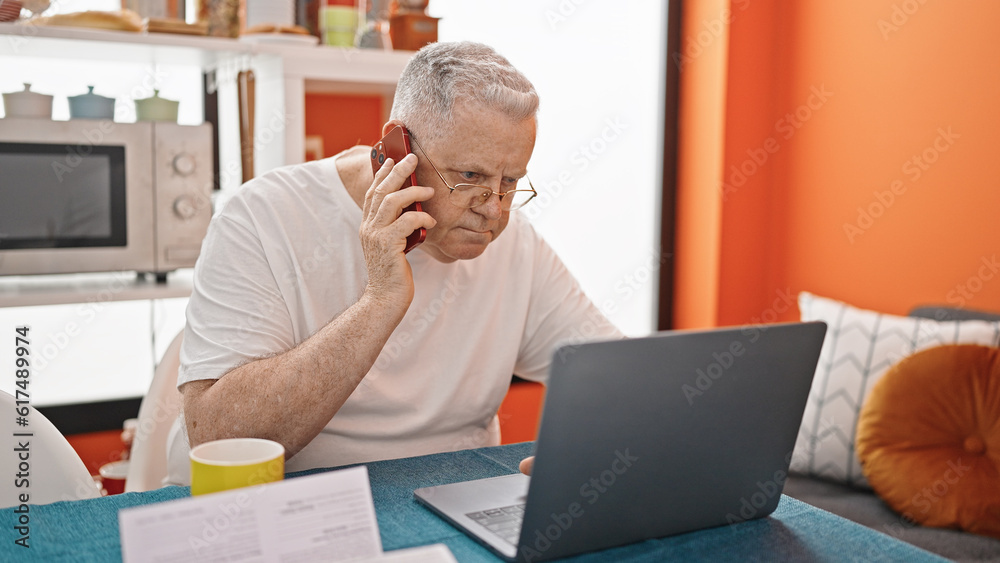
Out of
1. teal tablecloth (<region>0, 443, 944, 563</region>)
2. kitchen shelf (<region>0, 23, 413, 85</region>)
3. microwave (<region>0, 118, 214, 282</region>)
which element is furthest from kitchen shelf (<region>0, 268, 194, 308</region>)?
teal tablecloth (<region>0, 443, 944, 563</region>)

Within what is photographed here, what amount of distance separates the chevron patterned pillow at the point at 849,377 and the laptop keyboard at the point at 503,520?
142cm

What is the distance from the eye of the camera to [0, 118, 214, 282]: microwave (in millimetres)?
1863

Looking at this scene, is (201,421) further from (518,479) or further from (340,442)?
(518,479)

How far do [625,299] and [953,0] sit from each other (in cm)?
148

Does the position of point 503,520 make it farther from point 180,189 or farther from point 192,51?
point 192,51

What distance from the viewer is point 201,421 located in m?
1.24

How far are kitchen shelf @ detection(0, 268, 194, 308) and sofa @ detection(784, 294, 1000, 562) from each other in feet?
5.31

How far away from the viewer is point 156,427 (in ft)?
5.41

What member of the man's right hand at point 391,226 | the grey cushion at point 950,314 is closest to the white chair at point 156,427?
the man's right hand at point 391,226

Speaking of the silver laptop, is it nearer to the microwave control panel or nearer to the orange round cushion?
the orange round cushion

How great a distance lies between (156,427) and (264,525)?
0.98m

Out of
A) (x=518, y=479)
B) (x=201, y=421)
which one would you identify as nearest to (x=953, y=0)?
(x=518, y=479)

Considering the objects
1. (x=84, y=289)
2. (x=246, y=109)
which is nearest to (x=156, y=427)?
(x=84, y=289)

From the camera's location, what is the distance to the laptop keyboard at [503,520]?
938 millimetres
